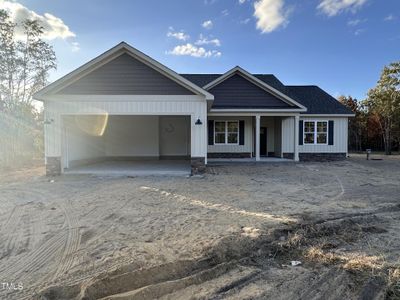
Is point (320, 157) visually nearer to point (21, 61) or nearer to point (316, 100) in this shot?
point (316, 100)

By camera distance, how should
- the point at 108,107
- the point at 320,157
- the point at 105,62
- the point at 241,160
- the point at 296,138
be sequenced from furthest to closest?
the point at 320,157, the point at 241,160, the point at 296,138, the point at 105,62, the point at 108,107

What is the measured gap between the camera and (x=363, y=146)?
3061 cm

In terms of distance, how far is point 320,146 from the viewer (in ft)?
58.5

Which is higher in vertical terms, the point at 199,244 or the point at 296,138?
the point at 296,138

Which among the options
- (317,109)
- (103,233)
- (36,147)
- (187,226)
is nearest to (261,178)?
(187,226)

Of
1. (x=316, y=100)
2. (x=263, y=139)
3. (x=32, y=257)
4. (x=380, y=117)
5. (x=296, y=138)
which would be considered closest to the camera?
(x=32, y=257)

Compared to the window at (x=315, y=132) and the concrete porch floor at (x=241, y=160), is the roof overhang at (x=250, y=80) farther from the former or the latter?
the concrete porch floor at (x=241, y=160)

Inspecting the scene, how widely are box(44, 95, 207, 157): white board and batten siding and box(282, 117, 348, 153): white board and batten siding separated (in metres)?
8.17

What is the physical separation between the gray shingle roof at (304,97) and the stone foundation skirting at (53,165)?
30.6 ft

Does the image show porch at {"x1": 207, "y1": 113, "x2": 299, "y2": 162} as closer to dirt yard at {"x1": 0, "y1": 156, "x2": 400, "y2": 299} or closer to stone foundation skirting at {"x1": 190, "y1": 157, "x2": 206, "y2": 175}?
stone foundation skirting at {"x1": 190, "y1": 157, "x2": 206, "y2": 175}

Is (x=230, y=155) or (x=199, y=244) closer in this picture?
(x=199, y=244)

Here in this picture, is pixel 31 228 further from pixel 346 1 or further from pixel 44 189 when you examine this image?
pixel 346 1

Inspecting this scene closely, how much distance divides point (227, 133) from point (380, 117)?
1841 centimetres

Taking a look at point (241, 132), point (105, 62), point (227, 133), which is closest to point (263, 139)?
point (241, 132)
